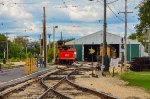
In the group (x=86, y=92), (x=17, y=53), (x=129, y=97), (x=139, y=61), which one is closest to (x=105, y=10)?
(x=139, y=61)

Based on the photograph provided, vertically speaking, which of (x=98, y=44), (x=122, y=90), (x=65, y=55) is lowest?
(x=122, y=90)

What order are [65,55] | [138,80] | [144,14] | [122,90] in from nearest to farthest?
[122,90] → [138,80] → [144,14] → [65,55]

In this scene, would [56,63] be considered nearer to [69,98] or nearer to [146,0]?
[146,0]

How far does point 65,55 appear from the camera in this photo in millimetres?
81250

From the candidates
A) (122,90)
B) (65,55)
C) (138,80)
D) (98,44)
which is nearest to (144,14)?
(138,80)

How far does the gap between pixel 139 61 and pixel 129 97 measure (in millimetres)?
38214

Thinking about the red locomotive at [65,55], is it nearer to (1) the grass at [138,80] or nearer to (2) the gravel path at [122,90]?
A: (1) the grass at [138,80]

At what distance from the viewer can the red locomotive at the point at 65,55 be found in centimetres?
8081

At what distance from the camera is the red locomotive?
80.8 m

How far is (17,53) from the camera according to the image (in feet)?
447

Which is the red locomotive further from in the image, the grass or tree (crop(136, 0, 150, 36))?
the grass

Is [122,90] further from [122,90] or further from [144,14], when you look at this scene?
[144,14]

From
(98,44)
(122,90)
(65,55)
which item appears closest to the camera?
(122,90)

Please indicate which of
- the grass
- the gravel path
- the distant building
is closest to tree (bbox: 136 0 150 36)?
the grass
